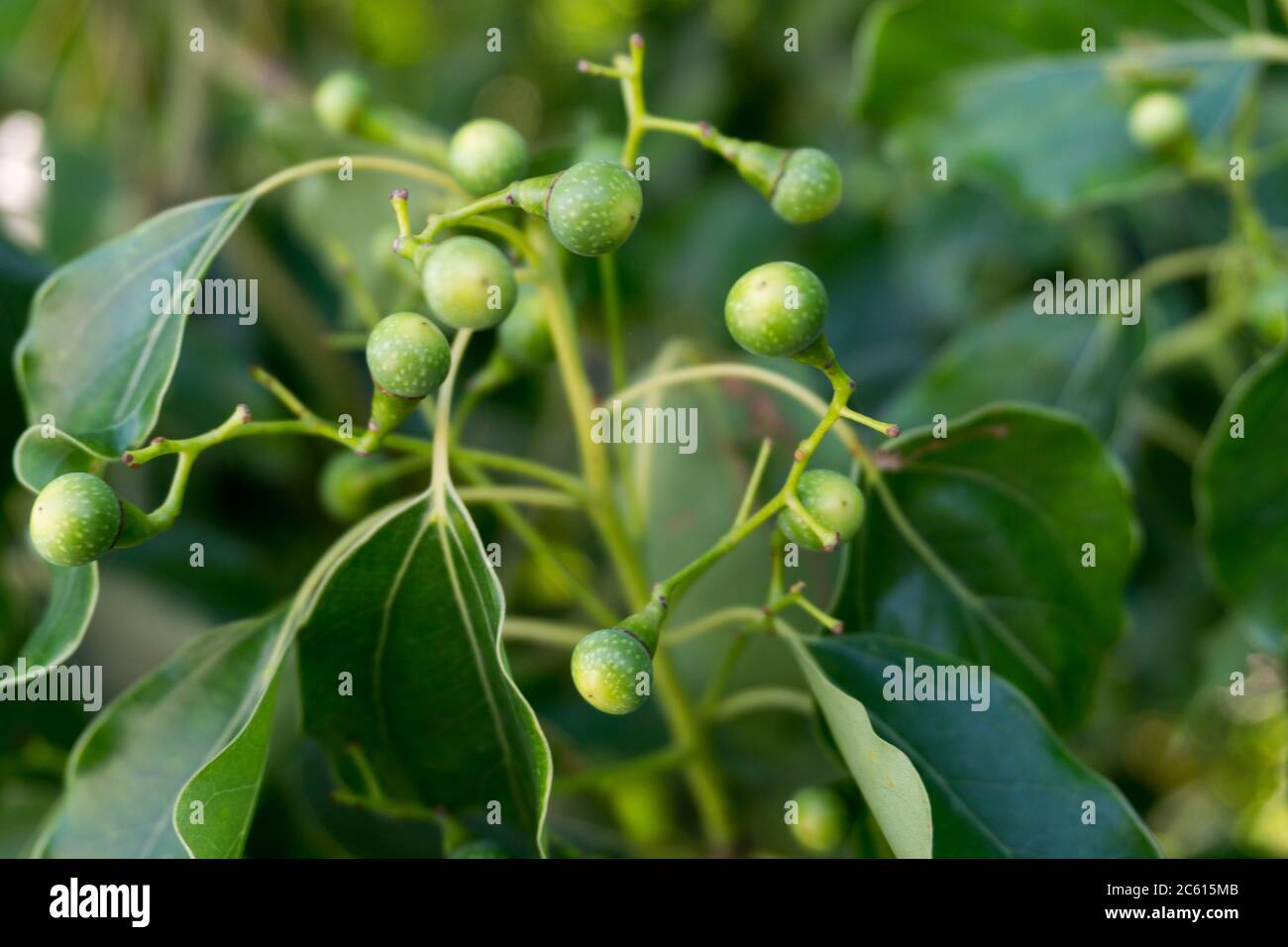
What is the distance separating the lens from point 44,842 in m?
0.84

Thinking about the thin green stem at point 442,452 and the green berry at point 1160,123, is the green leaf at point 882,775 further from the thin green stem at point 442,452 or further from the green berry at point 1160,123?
the green berry at point 1160,123

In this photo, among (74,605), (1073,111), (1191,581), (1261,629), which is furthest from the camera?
(1191,581)

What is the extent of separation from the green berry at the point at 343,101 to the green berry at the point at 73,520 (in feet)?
1.32

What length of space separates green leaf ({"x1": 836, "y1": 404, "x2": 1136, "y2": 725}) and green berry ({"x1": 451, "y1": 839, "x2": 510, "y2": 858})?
0.33 metres

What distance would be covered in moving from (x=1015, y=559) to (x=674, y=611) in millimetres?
305

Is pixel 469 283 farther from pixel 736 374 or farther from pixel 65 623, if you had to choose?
pixel 65 623

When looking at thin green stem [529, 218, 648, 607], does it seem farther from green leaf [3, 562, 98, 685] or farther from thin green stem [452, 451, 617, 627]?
green leaf [3, 562, 98, 685]

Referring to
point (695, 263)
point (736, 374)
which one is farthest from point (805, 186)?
point (695, 263)

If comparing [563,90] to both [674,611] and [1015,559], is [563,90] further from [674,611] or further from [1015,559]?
[1015,559]

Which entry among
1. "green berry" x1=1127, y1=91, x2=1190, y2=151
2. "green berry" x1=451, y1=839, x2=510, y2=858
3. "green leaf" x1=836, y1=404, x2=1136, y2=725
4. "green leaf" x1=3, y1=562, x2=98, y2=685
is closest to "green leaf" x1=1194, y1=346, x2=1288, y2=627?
"green leaf" x1=836, y1=404, x2=1136, y2=725

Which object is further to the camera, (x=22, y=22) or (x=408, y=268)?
(x=22, y=22)

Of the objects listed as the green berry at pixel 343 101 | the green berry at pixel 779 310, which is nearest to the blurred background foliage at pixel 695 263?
the green berry at pixel 343 101

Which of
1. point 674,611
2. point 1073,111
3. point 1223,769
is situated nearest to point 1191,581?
point 1223,769

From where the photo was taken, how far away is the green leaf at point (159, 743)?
835 mm
